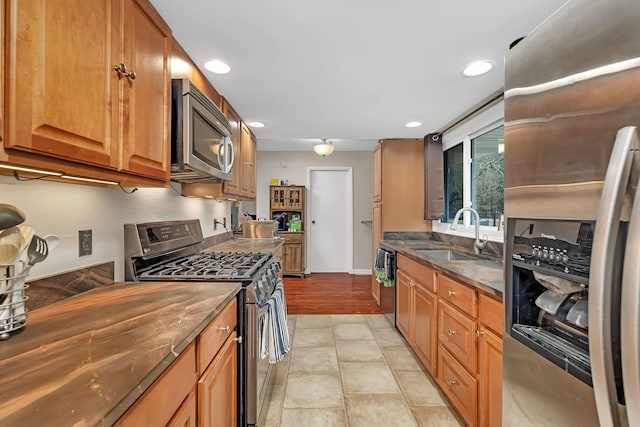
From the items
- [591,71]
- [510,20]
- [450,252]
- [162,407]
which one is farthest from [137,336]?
[450,252]

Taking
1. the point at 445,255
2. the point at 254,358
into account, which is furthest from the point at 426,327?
the point at 254,358

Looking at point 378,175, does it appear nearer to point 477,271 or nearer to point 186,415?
point 477,271

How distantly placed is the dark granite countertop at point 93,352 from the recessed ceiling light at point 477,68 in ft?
6.41

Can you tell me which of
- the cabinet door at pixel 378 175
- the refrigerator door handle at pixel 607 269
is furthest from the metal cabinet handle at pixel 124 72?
the cabinet door at pixel 378 175

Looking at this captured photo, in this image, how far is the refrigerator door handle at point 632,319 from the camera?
1.83ft

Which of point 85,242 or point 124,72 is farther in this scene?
point 85,242

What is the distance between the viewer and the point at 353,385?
6.73 feet

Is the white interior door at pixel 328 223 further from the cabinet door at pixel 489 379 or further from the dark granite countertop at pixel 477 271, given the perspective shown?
the cabinet door at pixel 489 379

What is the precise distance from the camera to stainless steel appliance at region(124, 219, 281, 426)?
144 centimetres

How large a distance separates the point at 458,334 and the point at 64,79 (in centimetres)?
205

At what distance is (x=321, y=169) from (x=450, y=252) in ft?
10.9

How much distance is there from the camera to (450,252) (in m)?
2.78

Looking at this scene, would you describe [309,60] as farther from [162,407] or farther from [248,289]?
[162,407]

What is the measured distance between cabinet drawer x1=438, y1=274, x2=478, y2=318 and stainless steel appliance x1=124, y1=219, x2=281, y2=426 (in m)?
1.11
